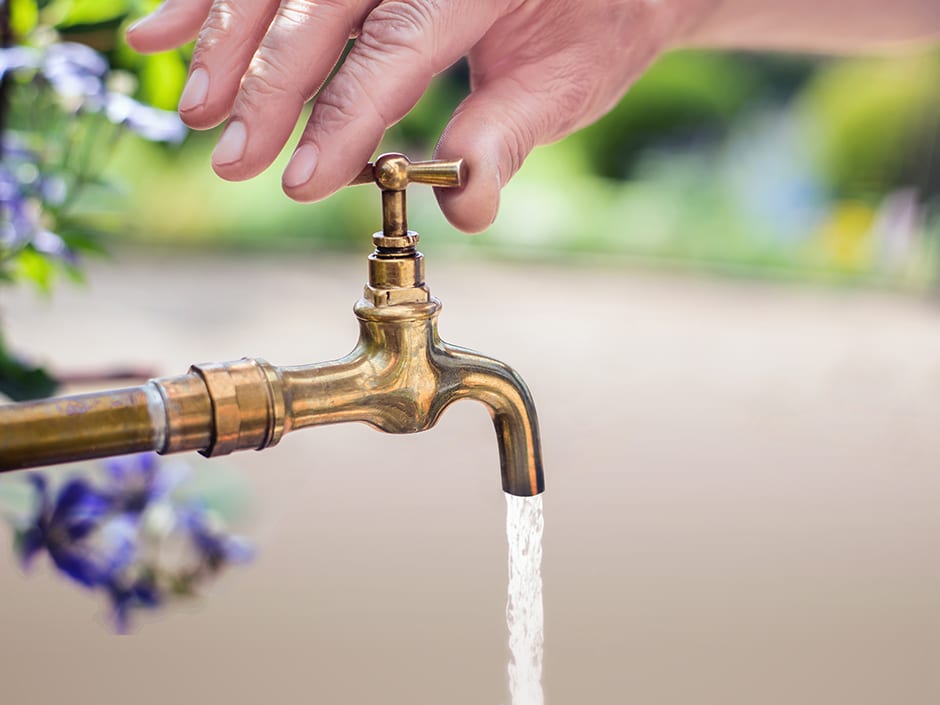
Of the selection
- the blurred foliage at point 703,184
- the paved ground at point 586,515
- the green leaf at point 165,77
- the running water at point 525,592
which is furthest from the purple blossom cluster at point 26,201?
the blurred foliage at point 703,184

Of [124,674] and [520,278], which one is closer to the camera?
[124,674]

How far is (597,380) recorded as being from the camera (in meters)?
2.73

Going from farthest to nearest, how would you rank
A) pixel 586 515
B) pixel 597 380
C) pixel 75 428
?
pixel 597 380
pixel 586 515
pixel 75 428

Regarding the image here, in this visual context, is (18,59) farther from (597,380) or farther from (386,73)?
(597,380)

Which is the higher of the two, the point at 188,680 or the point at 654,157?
the point at 654,157

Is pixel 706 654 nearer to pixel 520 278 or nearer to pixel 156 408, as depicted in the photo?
pixel 156 408

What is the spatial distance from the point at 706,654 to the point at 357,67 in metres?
1.22

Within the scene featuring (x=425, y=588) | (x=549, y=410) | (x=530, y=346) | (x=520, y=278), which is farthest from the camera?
(x=520, y=278)

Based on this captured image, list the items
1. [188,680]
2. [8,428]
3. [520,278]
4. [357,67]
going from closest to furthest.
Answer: [8,428] → [357,67] → [188,680] → [520,278]

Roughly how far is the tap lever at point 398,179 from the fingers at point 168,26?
0.64ft

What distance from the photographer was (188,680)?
1.52 m

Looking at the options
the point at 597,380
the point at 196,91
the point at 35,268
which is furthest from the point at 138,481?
the point at 597,380

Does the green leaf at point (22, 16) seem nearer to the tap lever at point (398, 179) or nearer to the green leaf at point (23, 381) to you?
the green leaf at point (23, 381)

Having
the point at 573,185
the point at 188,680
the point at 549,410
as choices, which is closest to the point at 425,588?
the point at 188,680
